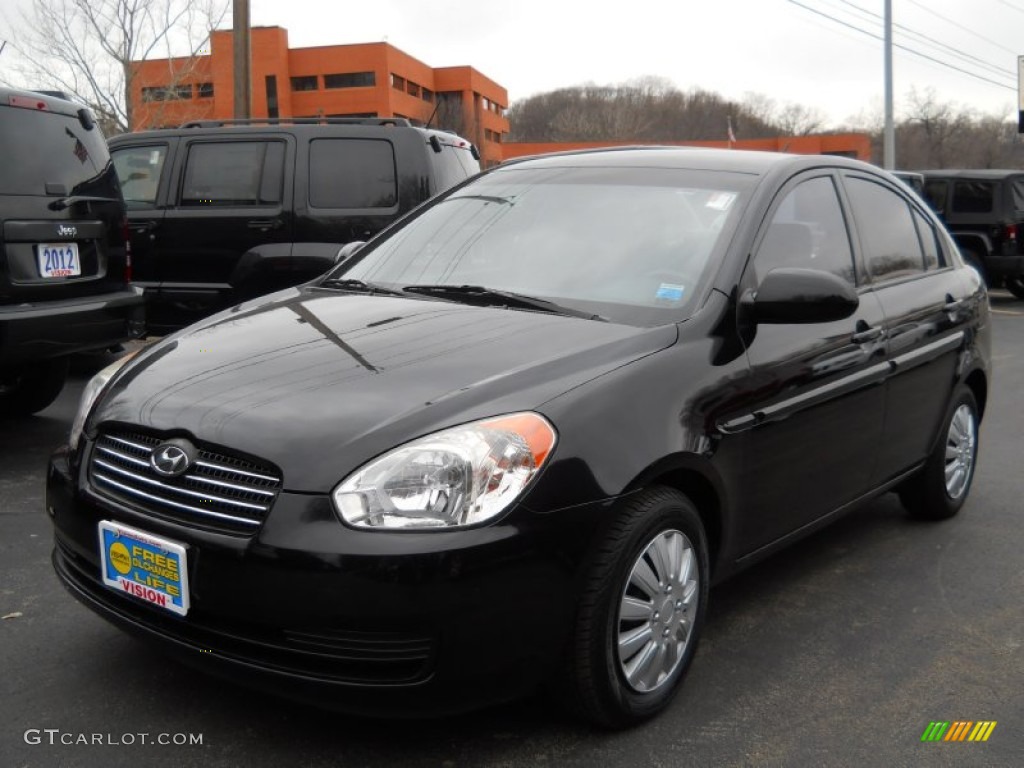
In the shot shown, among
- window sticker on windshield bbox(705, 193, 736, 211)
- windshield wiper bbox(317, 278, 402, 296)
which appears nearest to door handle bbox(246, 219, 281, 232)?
windshield wiper bbox(317, 278, 402, 296)

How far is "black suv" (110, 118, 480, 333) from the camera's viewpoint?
25.0 ft

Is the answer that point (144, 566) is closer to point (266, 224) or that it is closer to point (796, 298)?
point (796, 298)

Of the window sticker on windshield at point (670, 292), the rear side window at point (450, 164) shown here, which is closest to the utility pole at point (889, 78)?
the rear side window at point (450, 164)

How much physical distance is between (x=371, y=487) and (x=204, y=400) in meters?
0.58

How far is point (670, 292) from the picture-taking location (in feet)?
10.6

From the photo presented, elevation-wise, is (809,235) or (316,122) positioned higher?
(316,122)

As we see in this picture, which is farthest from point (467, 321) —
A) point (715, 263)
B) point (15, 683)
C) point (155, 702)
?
point (15, 683)

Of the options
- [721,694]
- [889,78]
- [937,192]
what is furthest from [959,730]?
[889,78]

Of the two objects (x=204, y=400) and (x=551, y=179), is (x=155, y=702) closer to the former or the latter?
(x=204, y=400)

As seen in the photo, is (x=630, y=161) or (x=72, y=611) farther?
(x=630, y=161)

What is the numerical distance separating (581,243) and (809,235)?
0.88m

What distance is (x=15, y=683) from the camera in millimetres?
2961

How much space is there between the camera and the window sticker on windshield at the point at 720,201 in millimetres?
3470

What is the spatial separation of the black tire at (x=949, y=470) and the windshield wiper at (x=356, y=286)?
250cm
